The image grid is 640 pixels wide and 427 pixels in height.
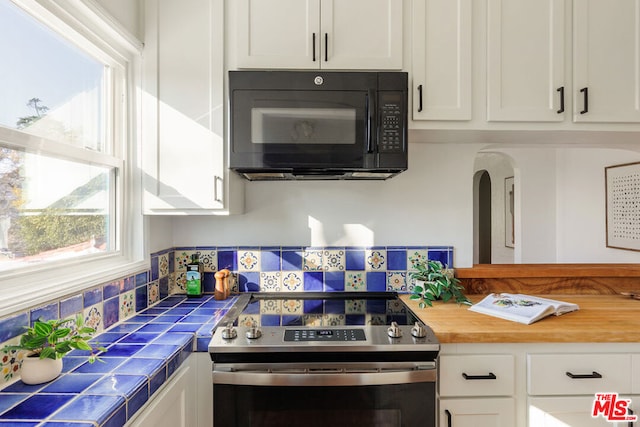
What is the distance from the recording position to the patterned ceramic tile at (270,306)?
1546 mm

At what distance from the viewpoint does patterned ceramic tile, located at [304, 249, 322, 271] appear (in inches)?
72.2

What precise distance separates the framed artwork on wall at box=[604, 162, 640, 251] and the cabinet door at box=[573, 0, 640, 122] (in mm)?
1424

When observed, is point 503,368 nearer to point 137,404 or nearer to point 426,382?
point 426,382

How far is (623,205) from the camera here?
8.96ft

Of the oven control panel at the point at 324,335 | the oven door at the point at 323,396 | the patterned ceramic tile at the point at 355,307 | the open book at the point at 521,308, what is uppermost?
the open book at the point at 521,308

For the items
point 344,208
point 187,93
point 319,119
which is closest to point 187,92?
point 187,93

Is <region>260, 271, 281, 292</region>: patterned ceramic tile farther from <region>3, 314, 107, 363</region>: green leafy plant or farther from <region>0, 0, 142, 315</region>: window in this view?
<region>3, 314, 107, 363</region>: green leafy plant

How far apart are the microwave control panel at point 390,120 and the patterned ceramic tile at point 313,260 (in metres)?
0.68

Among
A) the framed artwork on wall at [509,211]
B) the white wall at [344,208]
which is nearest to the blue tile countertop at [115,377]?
the white wall at [344,208]

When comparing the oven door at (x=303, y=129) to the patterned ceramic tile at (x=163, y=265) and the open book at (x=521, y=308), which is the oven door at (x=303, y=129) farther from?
the open book at (x=521, y=308)

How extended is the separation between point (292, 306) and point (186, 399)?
56 cm

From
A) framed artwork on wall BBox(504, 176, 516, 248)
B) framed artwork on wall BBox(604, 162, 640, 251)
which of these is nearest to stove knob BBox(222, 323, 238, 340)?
framed artwork on wall BBox(604, 162, 640, 251)

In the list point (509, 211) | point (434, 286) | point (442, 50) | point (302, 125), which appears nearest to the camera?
point (302, 125)

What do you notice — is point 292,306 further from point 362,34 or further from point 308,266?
point 362,34
